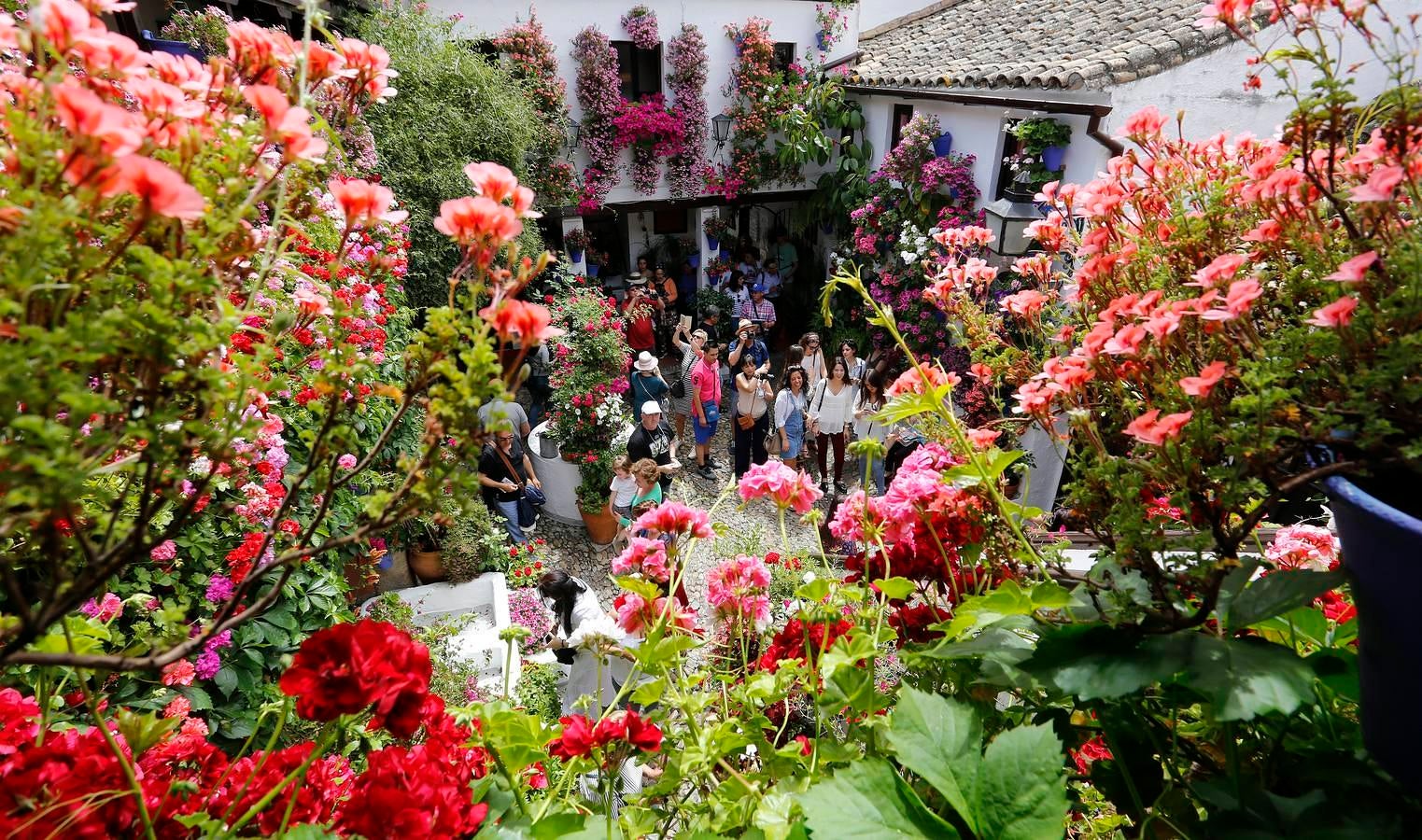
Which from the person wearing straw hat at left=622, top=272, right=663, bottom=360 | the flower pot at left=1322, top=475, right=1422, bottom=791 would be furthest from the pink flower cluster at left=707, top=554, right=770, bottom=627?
the person wearing straw hat at left=622, top=272, right=663, bottom=360

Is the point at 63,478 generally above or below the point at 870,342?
above

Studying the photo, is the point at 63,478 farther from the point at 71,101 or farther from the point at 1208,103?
the point at 1208,103

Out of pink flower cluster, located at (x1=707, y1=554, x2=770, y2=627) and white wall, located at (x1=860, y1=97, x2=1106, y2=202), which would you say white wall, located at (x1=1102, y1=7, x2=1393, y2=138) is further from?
pink flower cluster, located at (x1=707, y1=554, x2=770, y2=627)

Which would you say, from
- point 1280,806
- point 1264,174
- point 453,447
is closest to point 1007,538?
point 1280,806

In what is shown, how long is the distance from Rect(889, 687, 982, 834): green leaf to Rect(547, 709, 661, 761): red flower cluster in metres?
0.31

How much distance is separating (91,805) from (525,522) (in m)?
5.65

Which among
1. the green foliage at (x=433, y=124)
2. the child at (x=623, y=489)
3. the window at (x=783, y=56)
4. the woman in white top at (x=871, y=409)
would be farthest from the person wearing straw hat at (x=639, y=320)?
the window at (x=783, y=56)

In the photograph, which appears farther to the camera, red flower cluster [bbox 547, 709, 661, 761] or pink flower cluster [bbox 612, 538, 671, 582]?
pink flower cluster [bbox 612, 538, 671, 582]

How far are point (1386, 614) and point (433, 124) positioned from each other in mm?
8167

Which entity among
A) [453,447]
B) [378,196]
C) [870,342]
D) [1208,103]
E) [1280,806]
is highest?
[1208,103]

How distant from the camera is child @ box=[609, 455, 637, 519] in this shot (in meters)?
5.51

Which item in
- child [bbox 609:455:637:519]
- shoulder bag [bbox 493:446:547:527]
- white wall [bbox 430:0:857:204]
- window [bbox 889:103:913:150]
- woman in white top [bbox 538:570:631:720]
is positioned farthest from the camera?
window [bbox 889:103:913:150]

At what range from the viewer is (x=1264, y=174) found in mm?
966

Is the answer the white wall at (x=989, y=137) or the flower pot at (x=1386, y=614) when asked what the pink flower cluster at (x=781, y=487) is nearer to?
the flower pot at (x=1386, y=614)
